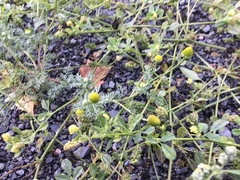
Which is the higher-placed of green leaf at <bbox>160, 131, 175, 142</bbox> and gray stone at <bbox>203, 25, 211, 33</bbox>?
gray stone at <bbox>203, 25, 211, 33</bbox>

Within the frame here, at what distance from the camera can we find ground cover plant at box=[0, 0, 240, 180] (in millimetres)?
993

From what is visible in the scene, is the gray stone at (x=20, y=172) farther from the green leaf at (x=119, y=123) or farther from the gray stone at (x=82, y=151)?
the green leaf at (x=119, y=123)

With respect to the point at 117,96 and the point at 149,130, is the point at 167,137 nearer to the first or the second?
the point at 149,130

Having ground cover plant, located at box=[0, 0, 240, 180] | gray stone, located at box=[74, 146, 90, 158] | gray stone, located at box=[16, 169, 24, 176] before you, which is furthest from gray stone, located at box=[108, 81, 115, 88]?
gray stone, located at box=[16, 169, 24, 176]

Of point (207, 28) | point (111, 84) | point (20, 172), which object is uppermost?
point (207, 28)

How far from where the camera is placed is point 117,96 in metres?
1.18

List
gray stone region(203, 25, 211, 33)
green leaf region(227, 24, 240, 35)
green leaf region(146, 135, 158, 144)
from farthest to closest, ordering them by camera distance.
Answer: gray stone region(203, 25, 211, 33) → green leaf region(227, 24, 240, 35) → green leaf region(146, 135, 158, 144)

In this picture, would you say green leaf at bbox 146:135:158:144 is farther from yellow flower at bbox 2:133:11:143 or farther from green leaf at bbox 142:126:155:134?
yellow flower at bbox 2:133:11:143

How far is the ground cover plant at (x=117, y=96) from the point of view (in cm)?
99

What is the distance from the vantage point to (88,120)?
97 cm

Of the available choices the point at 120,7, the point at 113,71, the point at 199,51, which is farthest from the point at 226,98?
the point at 120,7

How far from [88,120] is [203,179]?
1.30 feet

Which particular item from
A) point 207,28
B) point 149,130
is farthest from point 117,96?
point 207,28

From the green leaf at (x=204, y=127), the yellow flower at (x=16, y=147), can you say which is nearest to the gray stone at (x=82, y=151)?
the yellow flower at (x=16, y=147)
